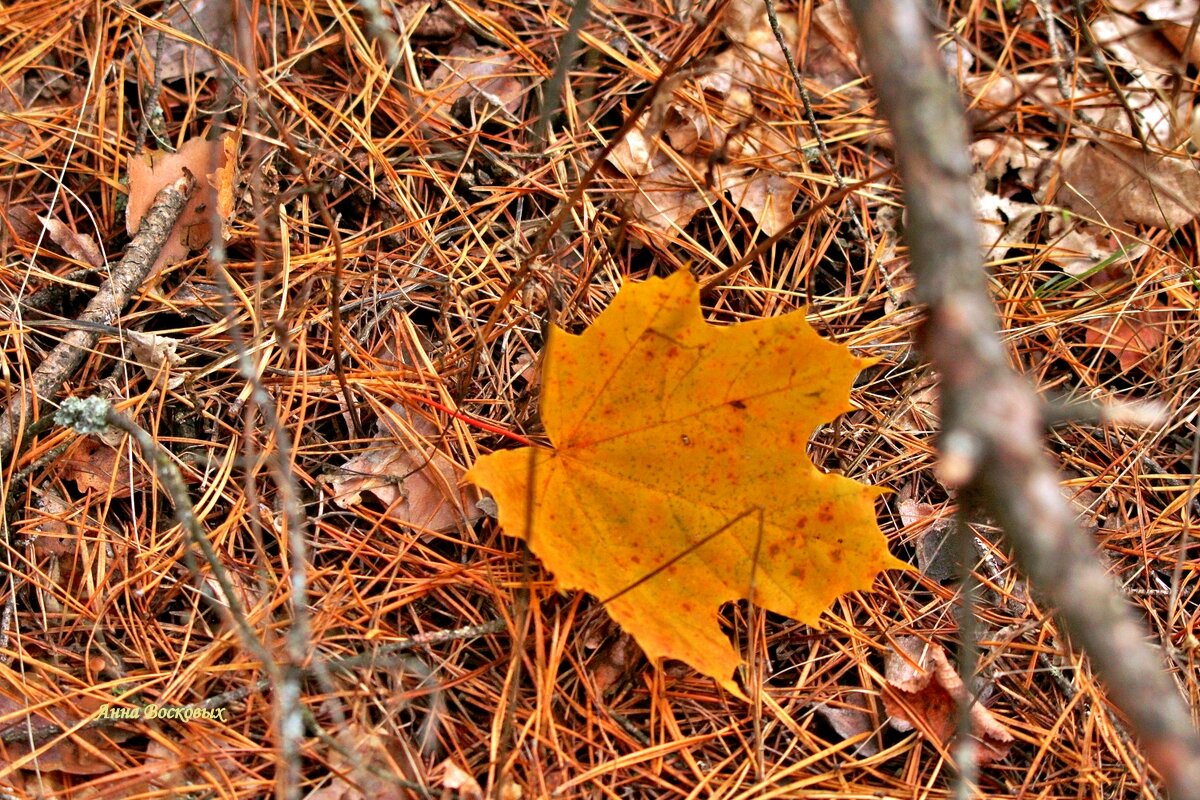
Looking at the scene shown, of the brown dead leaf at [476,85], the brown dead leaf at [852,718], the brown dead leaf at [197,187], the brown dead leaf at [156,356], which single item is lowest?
the brown dead leaf at [852,718]

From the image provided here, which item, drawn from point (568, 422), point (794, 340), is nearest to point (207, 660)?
point (568, 422)

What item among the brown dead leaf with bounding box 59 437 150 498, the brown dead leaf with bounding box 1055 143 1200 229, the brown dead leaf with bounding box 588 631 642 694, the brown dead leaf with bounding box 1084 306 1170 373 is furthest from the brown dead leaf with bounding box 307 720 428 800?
the brown dead leaf with bounding box 1055 143 1200 229

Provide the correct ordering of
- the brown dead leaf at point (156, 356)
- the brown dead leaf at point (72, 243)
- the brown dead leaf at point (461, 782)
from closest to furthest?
the brown dead leaf at point (461, 782) → the brown dead leaf at point (156, 356) → the brown dead leaf at point (72, 243)

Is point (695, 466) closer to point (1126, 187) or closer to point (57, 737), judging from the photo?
point (57, 737)

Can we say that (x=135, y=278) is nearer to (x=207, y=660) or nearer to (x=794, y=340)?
(x=207, y=660)

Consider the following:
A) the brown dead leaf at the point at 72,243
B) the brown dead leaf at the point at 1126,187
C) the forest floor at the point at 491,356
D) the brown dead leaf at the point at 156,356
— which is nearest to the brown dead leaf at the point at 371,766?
the forest floor at the point at 491,356

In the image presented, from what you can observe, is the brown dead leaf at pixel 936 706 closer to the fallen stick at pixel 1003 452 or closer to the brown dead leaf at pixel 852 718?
the brown dead leaf at pixel 852 718

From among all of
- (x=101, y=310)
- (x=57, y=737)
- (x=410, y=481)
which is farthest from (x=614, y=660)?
(x=101, y=310)
